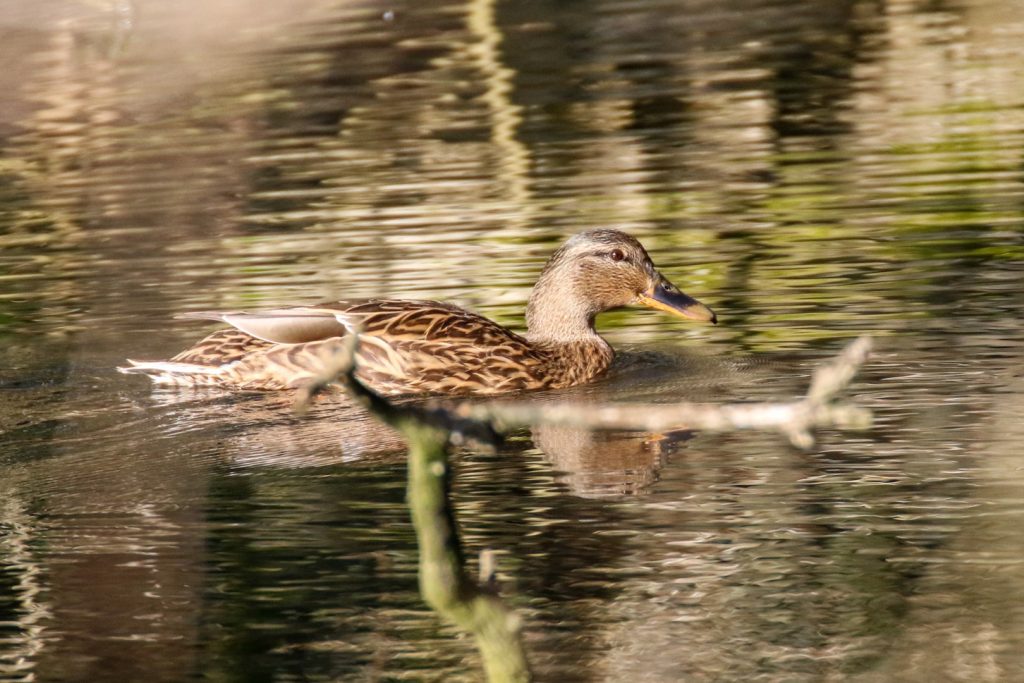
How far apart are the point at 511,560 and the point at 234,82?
51.8 feet

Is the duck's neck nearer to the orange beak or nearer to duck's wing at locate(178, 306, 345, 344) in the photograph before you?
the orange beak

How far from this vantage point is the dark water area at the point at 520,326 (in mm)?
5410

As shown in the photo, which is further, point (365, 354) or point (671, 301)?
point (671, 301)

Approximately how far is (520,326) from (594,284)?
3.01 feet

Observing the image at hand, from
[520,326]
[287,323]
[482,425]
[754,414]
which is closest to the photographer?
[754,414]

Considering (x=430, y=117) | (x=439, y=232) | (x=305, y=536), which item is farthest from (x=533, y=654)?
(x=430, y=117)

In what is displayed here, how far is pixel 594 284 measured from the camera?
9594mm

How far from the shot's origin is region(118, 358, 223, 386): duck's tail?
8.76 m

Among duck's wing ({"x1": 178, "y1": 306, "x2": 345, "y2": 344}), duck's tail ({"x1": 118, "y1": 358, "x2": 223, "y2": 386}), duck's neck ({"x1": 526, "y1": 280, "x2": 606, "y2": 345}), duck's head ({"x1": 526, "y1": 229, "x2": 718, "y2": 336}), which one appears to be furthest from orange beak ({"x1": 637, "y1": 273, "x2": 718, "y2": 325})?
duck's tail ({"x1": 118, "y1": 358, "x2": 223, "y2": 386})

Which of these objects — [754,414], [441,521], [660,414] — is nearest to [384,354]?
[441,521]

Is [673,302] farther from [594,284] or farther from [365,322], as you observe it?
[365,322]

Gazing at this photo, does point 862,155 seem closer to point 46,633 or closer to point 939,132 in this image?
point 939,132

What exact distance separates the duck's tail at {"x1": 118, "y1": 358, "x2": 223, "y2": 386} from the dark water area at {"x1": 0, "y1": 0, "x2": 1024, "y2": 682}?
9cm

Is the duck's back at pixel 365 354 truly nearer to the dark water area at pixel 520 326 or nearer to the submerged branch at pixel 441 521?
the dark water area at pixel 520 326
